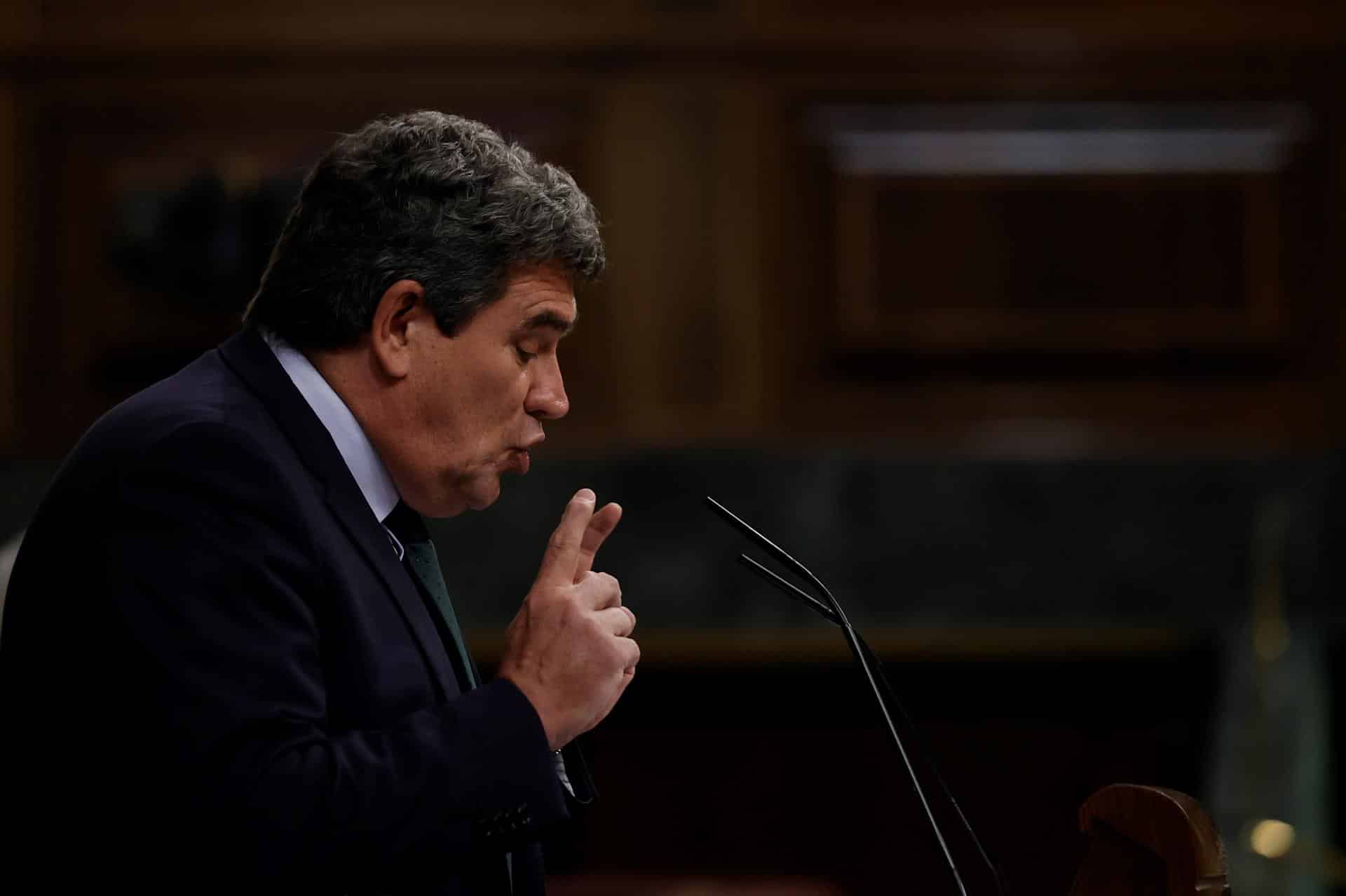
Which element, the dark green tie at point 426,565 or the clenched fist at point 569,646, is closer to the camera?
the clenched fist at point 569,646

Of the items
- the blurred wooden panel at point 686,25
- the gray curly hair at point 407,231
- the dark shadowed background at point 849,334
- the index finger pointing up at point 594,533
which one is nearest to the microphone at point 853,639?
the index finger pointing up at point 594,533

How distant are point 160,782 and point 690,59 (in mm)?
2387

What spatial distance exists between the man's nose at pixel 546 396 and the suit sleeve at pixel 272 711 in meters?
0.32

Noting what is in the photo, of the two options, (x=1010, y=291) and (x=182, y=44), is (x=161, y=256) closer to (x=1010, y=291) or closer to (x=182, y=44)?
(x=182, y=44)

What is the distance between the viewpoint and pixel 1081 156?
133 inches

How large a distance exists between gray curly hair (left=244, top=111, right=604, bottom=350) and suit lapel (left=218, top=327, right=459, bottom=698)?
2.8 inches

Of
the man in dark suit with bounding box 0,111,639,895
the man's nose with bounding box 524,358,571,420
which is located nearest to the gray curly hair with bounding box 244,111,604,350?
the man in dark suit with bounding box 0,111,639,895

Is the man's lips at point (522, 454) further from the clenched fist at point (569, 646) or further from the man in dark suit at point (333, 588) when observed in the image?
the clenched fist at point (569, 646)

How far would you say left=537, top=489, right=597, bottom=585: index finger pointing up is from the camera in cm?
159

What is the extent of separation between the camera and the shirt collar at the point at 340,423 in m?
1.63

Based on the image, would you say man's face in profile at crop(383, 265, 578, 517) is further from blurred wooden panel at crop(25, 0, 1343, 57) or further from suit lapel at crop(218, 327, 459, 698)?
blurred wooden panel at crop(25, 0, 1343, 57)

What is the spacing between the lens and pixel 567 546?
1.60 metres

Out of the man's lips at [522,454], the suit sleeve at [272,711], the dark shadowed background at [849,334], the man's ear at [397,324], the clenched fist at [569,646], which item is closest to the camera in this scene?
the suit sleeve at [272,711]

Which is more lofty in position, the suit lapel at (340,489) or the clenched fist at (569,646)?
the suit lapel at (340,489)
